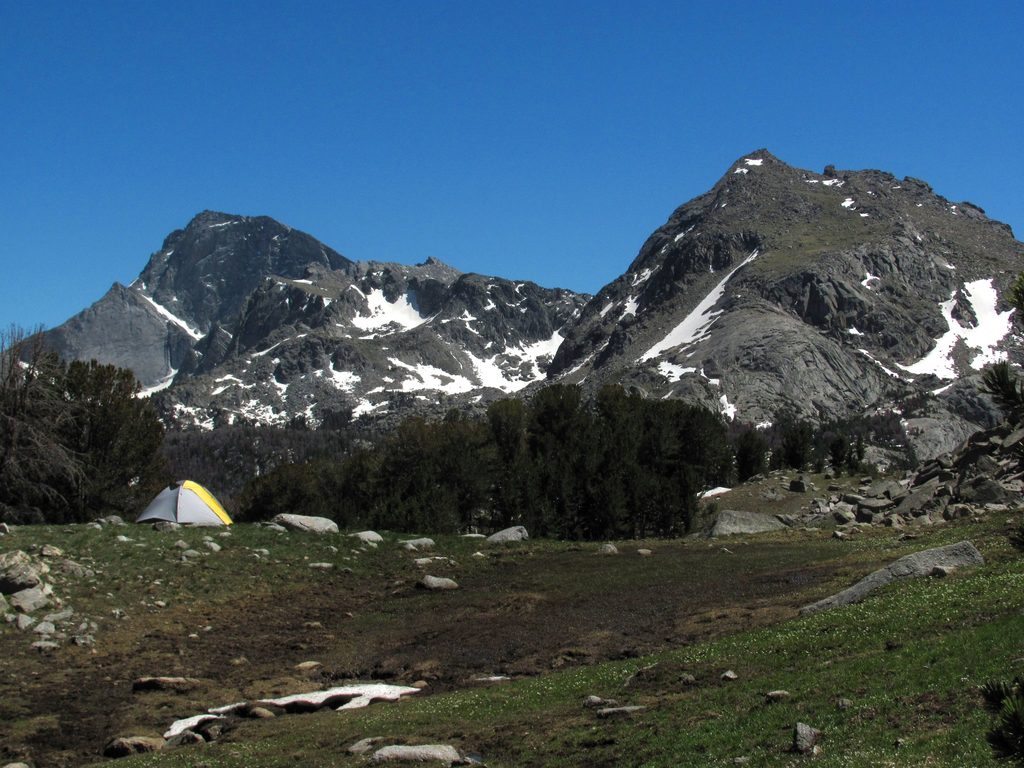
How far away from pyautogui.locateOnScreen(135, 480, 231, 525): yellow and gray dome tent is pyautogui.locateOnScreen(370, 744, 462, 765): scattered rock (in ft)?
111

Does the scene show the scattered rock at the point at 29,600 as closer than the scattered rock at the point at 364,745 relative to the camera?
No

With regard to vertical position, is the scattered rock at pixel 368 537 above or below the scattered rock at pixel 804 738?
above

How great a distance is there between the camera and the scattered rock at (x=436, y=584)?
29.2m

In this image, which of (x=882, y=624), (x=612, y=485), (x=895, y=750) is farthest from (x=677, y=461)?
(x=895, y=750)

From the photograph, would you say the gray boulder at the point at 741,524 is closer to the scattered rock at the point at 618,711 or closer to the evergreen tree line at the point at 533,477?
the evergreen tree line at the point at 533,477

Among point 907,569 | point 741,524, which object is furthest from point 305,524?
point 907,569

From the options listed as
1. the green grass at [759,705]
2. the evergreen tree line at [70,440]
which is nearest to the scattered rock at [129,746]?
the green grass at [759,705]

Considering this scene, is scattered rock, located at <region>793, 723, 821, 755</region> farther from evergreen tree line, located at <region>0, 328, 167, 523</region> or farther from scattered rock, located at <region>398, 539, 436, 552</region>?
evergreen tree line, located at <region>0, 328, 167, 523</region>

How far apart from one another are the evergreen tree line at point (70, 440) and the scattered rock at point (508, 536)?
1835 cm

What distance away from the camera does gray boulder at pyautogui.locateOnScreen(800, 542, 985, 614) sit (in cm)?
1997

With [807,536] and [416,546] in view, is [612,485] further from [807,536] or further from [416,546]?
[416,546]

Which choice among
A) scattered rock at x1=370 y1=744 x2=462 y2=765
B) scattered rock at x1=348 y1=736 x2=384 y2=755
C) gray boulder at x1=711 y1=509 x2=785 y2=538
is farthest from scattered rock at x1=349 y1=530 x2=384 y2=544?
scattered rock at x1=370 y1=744 x2=462 y2=765

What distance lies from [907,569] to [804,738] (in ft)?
37.1

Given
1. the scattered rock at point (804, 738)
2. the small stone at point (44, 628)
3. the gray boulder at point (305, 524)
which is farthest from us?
the gray boulder at point (305, 524)
